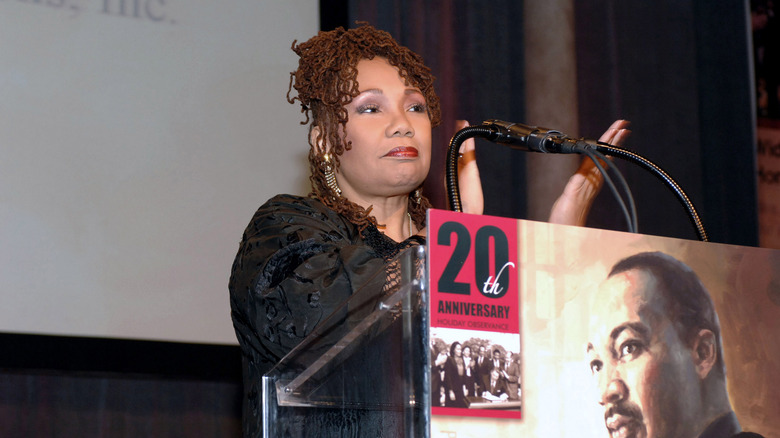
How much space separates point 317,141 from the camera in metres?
1.93

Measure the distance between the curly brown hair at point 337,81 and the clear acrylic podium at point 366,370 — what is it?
2.37 feet

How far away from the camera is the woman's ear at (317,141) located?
6.27ft

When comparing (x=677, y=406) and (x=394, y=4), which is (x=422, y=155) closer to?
(x=677, y=406)

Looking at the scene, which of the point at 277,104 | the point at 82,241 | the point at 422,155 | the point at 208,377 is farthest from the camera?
the point at 277,104

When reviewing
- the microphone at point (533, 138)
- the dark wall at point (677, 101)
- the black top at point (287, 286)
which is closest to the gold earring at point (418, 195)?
the black top at point (287, 286)

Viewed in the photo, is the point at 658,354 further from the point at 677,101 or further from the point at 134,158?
the point at 677,101

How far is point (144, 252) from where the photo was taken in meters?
2.82

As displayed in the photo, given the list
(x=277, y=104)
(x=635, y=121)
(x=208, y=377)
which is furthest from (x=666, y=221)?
(x=208, y=377)

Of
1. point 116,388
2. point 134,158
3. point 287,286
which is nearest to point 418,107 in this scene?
point 287,286

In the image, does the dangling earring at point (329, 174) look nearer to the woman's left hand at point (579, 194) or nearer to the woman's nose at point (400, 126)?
the woman's nose at point (400, 126)

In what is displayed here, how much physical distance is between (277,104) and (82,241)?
799 millimetres

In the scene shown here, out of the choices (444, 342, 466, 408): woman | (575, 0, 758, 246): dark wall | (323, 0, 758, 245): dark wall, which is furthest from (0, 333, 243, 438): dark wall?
(444, 342, 466, 408): woman

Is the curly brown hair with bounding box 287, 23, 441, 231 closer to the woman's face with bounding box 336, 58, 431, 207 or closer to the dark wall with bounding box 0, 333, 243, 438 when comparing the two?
the woman's face with bounding box 336, 58, 431, 207

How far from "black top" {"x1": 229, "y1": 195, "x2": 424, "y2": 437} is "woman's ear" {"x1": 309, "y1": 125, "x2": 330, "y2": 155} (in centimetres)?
28
